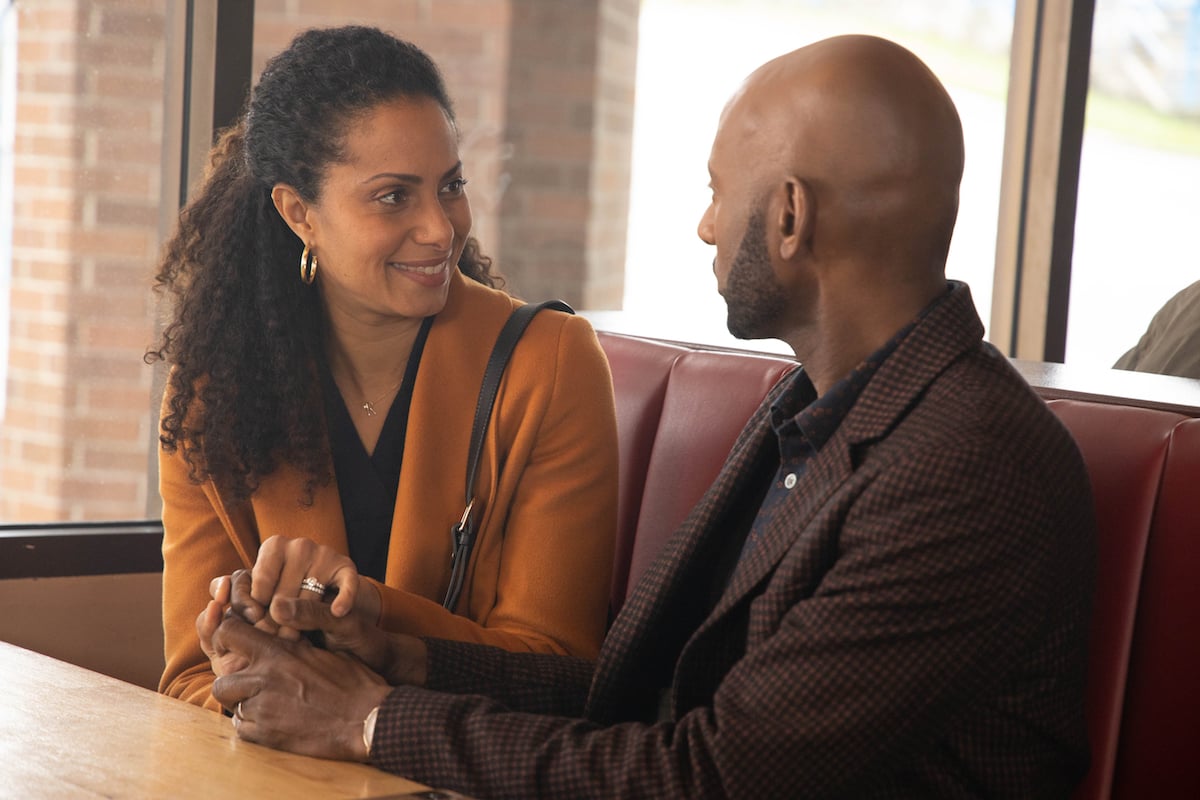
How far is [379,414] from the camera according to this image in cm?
194

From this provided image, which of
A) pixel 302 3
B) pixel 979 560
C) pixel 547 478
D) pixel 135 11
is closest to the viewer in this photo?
pixel 979 560

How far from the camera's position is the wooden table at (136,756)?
1165 mm

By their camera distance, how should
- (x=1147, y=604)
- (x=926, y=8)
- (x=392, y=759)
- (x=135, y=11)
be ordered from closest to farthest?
(x=392, y=759)
(x=1147, y=604)
(x=135, y=11)
(x=926, y=8)

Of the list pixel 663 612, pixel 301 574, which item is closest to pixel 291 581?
pixel 301 574

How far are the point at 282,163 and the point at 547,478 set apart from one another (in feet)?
1.92

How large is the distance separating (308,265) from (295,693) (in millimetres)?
755

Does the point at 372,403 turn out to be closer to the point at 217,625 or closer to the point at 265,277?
the point at 265,277

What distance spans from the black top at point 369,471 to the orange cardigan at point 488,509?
0.04 metres

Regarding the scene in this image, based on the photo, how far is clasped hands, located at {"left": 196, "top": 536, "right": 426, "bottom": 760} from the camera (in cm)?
132

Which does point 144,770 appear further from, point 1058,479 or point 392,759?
point 1058,479

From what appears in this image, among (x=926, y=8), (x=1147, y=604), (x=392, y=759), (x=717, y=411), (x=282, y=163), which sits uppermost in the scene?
(x=926, y=8)

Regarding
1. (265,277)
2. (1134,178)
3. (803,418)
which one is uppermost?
(1134,178)

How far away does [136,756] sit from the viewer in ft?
4.06

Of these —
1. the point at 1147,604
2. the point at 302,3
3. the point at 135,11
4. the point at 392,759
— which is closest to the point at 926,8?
the point at 302,3
